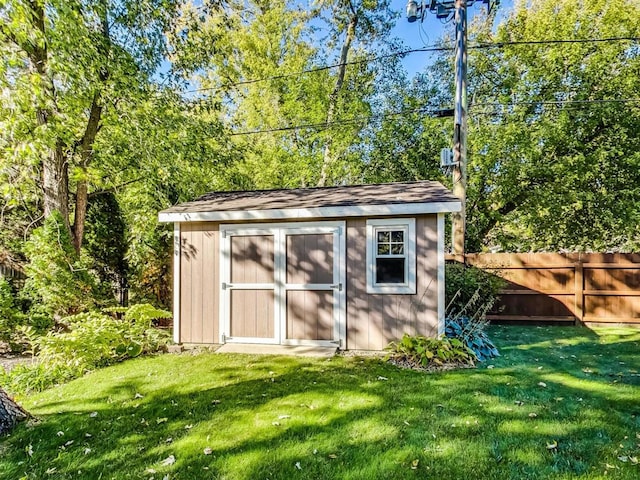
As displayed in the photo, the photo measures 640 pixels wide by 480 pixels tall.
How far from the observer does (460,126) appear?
23.5 ft

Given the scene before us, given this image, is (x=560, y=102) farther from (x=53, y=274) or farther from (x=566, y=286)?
(x=53, y=274)

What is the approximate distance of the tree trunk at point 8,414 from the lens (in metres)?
2.99

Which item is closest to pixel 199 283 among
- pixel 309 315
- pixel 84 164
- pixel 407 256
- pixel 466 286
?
pixel 309 315

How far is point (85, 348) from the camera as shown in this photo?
16.4 ft

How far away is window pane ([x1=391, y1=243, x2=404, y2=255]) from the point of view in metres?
5.21

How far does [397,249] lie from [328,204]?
121 cm

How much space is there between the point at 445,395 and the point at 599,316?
18.9ft

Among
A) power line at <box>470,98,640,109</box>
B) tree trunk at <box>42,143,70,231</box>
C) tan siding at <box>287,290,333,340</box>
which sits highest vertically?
power line at <box>470,98,640,109</box>

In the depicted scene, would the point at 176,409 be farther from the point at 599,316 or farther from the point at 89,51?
the point at 599,316

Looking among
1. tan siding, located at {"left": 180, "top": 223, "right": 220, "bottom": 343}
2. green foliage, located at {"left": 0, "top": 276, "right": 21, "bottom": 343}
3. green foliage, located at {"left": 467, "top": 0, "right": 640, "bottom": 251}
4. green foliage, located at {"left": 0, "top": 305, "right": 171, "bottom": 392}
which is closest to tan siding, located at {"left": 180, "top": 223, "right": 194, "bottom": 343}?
tan siding, located at {"left": 180, "top": 223, "right": 220, "bottom": 343}

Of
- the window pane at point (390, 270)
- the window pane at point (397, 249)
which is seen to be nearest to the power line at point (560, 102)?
the window pane at point (397, 249)

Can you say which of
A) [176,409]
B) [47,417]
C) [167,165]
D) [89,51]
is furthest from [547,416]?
[89,51]

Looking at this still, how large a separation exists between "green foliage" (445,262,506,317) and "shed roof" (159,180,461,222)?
167 cm

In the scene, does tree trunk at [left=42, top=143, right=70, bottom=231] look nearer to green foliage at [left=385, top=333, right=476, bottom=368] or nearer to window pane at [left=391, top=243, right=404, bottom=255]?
window pane at [left=391, top=243, right=404, bottom=255]
